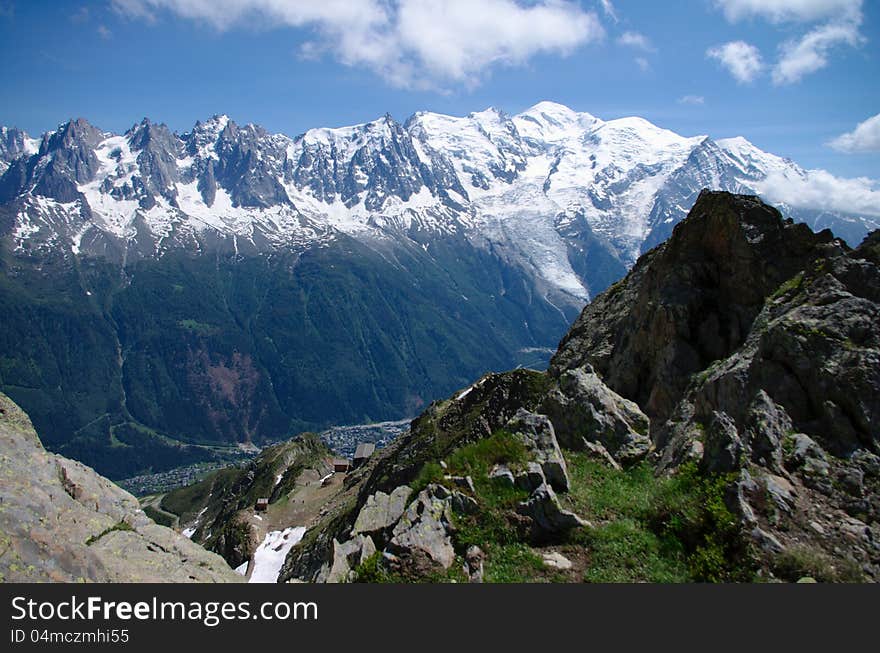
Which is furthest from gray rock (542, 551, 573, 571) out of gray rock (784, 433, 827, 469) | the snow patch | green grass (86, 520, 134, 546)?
the snow patch

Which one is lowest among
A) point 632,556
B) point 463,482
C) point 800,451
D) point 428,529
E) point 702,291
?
point 632,556

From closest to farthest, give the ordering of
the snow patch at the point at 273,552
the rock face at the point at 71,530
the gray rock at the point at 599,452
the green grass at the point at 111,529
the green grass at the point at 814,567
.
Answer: the rock face at the point at 71,530, the green grass at the point at 814,567, the green grass at the point at 111,529, the gray rock at the point at 599,452, the snow patch at the point at 273,552

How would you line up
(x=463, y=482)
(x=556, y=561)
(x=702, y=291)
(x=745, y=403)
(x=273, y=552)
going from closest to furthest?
(x=556, y=561) → (x=463, y=482) → (x=745, y=403) → (x=702, y=291) → (x=273, y=552)

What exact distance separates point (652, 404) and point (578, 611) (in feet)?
66.3

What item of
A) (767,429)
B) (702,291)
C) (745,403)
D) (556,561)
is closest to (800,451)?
(767,429)

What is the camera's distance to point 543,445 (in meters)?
18.6

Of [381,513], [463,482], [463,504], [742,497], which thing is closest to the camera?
[742,497]

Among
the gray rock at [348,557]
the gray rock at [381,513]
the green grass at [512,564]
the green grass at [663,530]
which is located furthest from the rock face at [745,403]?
the gray rock at [348,557]

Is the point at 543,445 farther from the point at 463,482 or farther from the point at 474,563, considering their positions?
the point at 474,563

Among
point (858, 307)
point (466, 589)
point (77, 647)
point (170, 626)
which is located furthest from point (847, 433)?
point (77, 647)

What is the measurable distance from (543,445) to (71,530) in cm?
1335

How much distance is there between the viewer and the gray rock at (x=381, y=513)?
16.6 metres

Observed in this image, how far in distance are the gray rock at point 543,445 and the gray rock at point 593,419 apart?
2.49 m

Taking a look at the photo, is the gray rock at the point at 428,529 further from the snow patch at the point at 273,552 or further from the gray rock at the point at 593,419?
the snow patch at the point at 273,552
